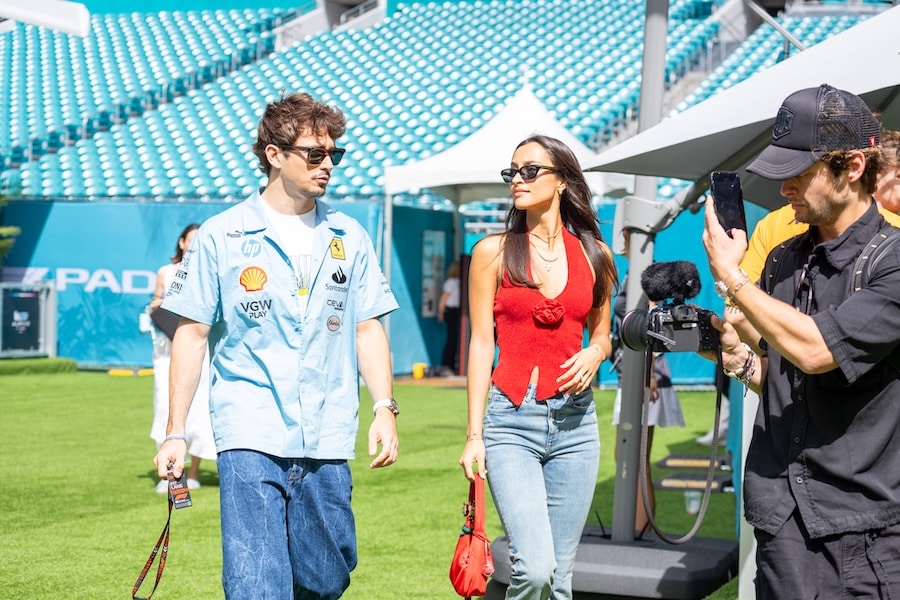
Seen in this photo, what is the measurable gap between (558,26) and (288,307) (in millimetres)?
27067

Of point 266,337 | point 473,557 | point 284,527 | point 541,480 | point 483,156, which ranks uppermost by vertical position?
point 483,156

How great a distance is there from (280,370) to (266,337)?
4.5 inches

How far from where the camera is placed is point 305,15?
1315 inches

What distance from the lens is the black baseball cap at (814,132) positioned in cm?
271

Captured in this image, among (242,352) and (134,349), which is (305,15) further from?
(242,352)

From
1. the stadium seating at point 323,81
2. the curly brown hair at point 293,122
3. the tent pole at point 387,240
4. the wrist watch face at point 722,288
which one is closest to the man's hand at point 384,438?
the curly brown hair at point 293,122

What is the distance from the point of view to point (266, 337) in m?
3.92

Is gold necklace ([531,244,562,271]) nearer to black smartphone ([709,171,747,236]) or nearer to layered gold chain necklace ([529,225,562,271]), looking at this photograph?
layered gold chain necklace ([529,225,562,271])

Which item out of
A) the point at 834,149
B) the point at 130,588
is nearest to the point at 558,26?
the point at 130,588

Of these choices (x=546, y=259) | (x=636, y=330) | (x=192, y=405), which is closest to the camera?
(x=636, y=330)

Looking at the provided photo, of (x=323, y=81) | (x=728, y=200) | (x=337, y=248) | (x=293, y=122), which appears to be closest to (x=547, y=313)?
(x=337, y=248)

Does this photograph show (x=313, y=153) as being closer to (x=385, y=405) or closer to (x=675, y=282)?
(x=385, y=405)

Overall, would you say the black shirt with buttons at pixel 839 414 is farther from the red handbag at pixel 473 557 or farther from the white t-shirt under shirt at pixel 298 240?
the white t-shirt under shirt at pixel 298 240

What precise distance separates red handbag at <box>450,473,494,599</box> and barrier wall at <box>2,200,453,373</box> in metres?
14.7
